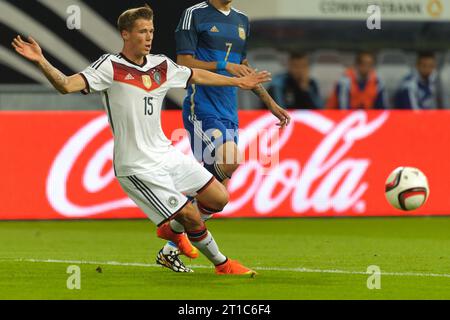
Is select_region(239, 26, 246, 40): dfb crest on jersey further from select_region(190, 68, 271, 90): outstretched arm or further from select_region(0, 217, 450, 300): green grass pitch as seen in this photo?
select_region(0, 217, 450, 300): green grass pitch

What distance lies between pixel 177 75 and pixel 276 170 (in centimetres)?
567

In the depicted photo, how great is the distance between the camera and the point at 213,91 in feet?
32.7

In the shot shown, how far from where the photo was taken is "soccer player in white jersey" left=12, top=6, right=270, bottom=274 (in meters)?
8.43

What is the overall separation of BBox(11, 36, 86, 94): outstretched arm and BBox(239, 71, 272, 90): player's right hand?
3.85ft

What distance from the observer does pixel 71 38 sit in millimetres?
17172

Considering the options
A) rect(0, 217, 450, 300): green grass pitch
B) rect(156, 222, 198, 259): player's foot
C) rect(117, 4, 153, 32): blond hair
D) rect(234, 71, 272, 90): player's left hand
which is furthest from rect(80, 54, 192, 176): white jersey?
rect(0, 217, 450, 300): green grass pitch

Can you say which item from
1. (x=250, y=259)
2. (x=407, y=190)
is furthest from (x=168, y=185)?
(x=407, y=190)

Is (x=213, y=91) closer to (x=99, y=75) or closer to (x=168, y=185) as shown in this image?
(x=168, y=185)

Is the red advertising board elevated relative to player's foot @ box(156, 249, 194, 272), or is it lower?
elevated

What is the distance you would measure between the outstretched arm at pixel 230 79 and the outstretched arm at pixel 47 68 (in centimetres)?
98

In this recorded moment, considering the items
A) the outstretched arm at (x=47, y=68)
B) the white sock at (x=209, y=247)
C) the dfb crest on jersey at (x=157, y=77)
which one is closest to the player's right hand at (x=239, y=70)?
the dfb crest on jersey at (x=157, y=77)
